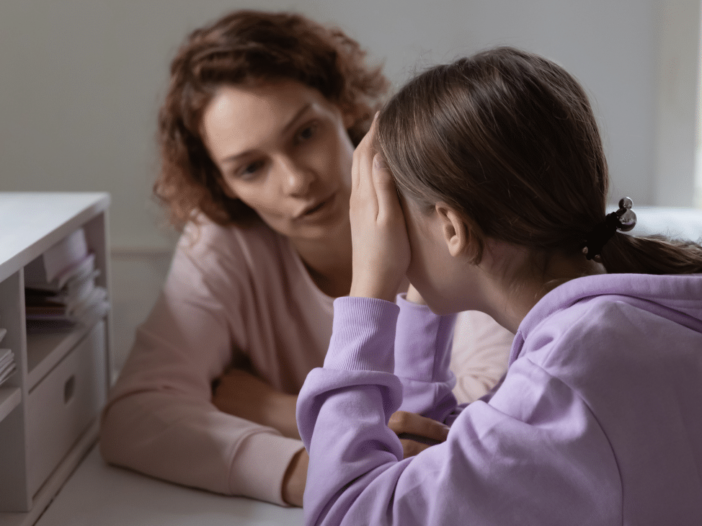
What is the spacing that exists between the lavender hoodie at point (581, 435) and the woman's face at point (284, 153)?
1.84ft

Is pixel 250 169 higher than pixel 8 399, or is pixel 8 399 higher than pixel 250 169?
pixel 250 169

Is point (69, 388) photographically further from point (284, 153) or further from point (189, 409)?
point (284, 153)

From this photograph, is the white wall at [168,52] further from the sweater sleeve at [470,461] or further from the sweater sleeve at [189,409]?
the sweater sleeve at [470,461]

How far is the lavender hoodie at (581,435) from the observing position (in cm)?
60

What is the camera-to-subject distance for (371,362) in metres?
0.77

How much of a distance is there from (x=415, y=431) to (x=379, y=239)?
0.25 metres

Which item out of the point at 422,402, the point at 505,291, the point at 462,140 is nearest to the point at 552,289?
the point at 505,291

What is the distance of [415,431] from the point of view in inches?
35.1

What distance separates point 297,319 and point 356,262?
524mm

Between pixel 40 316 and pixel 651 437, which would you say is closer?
pixel 651 437

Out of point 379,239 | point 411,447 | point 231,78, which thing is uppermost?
point 231,78

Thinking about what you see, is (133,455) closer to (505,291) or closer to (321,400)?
(321,400)

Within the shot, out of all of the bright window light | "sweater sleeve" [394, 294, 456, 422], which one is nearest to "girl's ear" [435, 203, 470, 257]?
"sweater sleeve" [394, 294, 456, 422]

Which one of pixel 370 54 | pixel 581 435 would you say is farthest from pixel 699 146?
pixel 581 435
